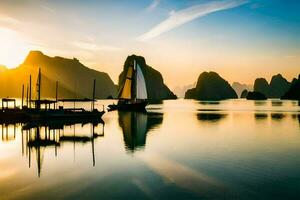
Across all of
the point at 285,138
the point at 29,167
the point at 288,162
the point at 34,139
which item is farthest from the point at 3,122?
the point at 288,162

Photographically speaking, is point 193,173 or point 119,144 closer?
point 193,173

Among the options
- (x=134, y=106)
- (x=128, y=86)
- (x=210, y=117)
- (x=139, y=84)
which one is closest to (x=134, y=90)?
(x=139, y=84)

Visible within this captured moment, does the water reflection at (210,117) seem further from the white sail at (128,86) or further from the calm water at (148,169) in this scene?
the calm water at (148,169)

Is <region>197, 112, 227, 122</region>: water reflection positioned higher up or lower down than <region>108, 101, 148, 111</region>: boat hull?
lower down

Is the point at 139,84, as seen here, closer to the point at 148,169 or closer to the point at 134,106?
the point at 134,106

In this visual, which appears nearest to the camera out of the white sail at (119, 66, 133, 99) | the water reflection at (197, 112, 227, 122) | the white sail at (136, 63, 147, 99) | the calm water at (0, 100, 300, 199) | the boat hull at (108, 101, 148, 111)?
the calm water at (0, 100, 300, 199)

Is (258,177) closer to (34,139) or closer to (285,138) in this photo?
(285,138)

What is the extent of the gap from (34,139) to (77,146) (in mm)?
9274

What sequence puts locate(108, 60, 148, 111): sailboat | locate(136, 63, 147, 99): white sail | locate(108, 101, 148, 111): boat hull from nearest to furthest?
locate(108, 101, 148, 111): boat hull < locate(108, 60, 148, 111): sailboat < locate(136, 63, 147, 99): white sail

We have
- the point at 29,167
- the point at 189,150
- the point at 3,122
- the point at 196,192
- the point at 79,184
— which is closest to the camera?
the point at 196,192

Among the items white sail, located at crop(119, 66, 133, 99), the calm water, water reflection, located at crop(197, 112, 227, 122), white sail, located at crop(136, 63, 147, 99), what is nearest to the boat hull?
white sail, located at crop(119, 66, 133, 99)

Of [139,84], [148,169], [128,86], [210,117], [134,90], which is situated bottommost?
[148,169]

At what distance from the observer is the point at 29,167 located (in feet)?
92.0

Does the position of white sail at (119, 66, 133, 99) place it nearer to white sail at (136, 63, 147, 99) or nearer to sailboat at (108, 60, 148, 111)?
sailboat at (108, 60, 148, 111)
